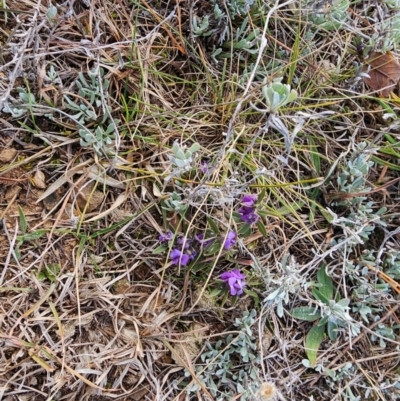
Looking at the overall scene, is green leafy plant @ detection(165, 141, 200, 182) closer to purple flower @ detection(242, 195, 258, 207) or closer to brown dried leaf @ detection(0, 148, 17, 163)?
purple flower @ detection(242, 195, 258, 207)

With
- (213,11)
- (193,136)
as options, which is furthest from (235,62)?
(193,136)

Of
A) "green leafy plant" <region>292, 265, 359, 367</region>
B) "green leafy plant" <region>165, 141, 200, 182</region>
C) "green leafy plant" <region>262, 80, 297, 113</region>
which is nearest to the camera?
"green leafy plant" <region>262, 80, 297, 113</region>

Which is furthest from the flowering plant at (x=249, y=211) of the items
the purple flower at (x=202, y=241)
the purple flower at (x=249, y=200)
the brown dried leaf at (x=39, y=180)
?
the brown dried leaf at (x=39, y=180)

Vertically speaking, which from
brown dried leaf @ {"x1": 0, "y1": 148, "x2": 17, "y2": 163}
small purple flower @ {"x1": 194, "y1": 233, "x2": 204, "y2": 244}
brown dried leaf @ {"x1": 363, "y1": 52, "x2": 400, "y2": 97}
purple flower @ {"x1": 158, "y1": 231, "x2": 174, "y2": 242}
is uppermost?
brown dried leaf @ {"x1": 363, "y1": 52, "x2": 400, "y2": 97}

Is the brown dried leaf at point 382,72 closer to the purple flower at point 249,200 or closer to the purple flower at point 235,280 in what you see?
the purple flower at point 249,200

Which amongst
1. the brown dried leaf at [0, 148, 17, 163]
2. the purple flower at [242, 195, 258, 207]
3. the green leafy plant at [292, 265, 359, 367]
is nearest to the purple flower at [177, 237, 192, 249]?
the purple flower at [242, 195, 258, 207]

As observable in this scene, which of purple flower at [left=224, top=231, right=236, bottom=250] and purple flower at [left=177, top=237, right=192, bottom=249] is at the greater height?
purple flower at [left=224, top=231, right=236, bottom=250]
